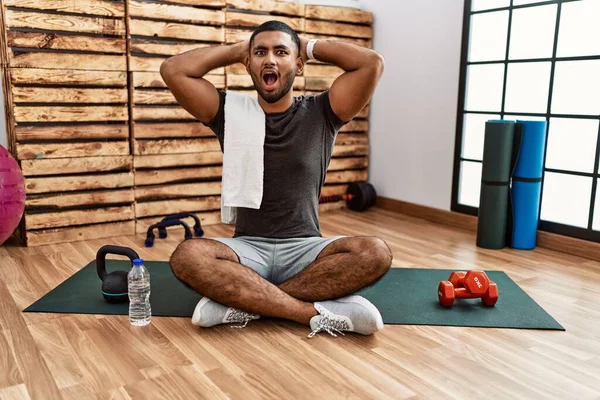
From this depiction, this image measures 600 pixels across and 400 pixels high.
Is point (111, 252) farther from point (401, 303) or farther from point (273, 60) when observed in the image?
point (401, 303)

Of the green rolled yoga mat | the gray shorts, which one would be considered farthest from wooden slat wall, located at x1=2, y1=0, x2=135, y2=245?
the gray shorts

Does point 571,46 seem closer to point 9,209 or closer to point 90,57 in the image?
point 90,57

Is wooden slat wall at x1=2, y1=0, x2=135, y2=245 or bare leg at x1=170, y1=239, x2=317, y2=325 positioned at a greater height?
wooden slat wall at x1=2, y1=0, x2=135, y2=245

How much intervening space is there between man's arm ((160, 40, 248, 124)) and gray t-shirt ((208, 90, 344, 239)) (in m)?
0.05

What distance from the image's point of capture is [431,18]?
401cm

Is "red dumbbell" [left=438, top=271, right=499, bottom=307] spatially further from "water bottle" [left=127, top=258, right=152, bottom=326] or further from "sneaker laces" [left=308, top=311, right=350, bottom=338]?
"water bottle" [left=127, top=258, right=152, bottom=326]

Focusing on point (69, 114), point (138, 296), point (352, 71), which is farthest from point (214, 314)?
point (69, 114)

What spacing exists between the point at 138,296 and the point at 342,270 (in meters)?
0.82

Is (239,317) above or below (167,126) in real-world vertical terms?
below

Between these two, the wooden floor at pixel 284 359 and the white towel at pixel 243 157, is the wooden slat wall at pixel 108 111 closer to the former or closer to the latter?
the wooden floor at pixel 284 359

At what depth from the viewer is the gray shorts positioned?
2156 millimetres

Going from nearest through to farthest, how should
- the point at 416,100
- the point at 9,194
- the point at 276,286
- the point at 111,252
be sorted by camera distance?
the point at 276,286 → the point at 111,252 → the point at 9,194 → the point at 416,100

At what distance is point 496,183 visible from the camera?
329 centimetres

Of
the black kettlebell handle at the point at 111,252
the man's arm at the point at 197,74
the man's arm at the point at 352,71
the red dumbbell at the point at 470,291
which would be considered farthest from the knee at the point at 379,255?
the black kettlebell handle at the point at 111,252
